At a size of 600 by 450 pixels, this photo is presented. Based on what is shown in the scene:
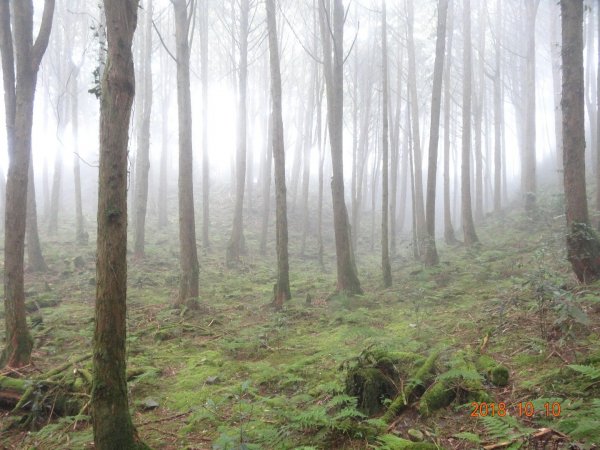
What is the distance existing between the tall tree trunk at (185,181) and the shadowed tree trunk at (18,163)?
12.4ft

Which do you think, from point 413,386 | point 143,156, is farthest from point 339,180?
point 143,156

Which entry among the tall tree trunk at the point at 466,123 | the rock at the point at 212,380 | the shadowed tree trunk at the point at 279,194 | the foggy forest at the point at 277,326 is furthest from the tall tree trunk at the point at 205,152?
the rock at the point at 212,380

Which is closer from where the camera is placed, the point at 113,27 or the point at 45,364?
the point at 113,27

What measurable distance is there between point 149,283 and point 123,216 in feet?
30.1

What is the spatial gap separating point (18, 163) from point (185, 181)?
13.5 ft

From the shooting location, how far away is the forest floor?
3688 millimetres

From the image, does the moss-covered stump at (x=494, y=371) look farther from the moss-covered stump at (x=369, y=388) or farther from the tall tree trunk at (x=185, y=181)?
the tall tree trunk at (x=185, y=181)

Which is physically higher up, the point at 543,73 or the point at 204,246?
the point at 543,73

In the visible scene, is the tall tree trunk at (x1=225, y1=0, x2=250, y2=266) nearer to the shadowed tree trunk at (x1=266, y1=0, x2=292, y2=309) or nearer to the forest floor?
the forest floor

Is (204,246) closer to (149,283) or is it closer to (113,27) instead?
(149,283)

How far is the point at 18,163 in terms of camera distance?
6.12 m

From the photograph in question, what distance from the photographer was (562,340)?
475 cm

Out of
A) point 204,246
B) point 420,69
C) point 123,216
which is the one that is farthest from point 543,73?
point 123,216
